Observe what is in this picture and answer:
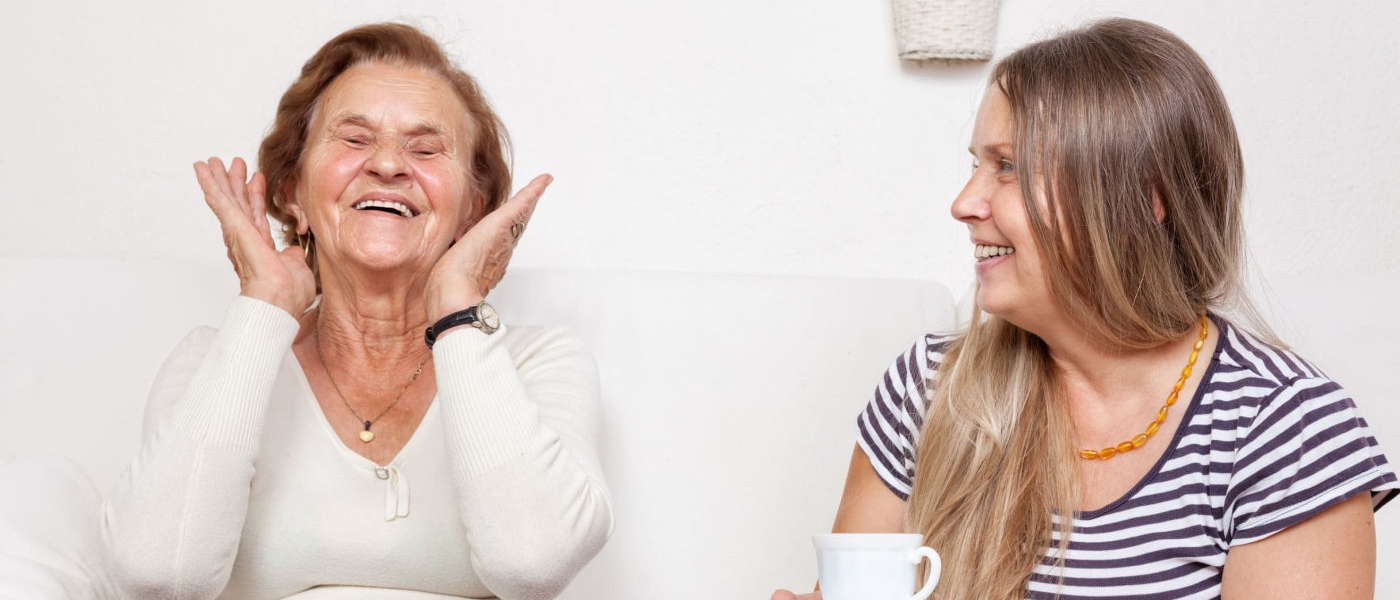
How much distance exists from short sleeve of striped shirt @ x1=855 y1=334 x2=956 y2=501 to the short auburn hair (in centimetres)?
68

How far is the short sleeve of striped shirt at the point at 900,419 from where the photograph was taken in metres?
1.53

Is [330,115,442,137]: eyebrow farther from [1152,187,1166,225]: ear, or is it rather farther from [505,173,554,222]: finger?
[1152,187,1166,225]: ear

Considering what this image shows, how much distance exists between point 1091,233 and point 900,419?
37 cm

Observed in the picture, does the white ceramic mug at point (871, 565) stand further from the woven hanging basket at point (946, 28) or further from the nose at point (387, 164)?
the woven hanging basket at point (946, 28)

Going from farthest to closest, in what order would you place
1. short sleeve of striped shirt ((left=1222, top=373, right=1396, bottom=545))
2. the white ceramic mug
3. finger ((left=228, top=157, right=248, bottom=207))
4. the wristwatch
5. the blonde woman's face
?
finger ((left=228, top=157, right=248, bottom=207))
the wristwatch
the blonde woman's face
short sleeve of striped shirt ((left=1222, top=373, right=1396, bottom=545))
the white ceramic mug

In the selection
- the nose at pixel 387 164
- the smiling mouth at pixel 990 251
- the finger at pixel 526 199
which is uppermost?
the nose at pixel 387 164

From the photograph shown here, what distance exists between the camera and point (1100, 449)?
139 cm

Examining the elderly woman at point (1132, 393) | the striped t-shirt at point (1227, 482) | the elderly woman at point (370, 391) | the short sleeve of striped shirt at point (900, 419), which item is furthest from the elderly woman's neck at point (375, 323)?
the striped t-shirt at point (1227, 482)

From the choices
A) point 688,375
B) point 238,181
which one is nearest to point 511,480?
point 688,375

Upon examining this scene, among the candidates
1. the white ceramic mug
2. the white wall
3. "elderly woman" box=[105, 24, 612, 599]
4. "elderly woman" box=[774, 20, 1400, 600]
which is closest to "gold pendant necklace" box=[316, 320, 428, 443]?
"elderly woman" box=[105, 24, 612, 599]

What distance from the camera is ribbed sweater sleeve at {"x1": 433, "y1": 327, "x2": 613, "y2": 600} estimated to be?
1361 millimetres

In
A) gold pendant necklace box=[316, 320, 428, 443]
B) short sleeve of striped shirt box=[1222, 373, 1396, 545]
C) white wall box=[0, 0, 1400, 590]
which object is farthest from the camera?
white wall box=[0, 0, 1400, 590]

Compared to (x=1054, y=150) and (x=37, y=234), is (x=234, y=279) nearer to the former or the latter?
(x=37, y=234)

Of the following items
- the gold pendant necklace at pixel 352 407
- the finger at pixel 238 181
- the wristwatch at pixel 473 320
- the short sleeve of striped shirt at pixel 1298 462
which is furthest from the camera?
the finger at pixel 238 181
